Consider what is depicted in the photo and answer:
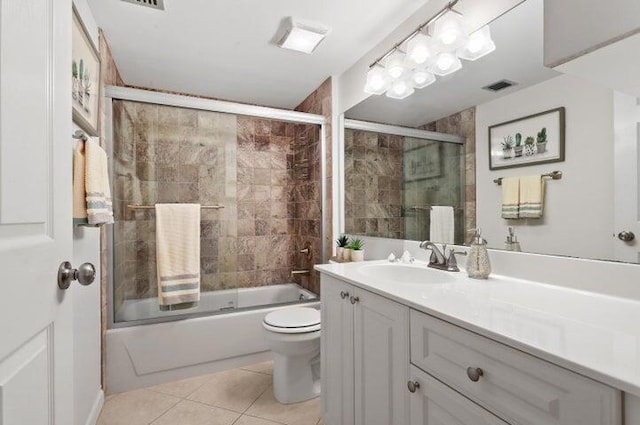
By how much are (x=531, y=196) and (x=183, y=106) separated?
2174 mm

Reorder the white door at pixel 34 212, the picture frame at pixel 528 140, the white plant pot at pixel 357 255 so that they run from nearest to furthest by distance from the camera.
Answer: the white door at pixel 34 212
the picture frame at pixel 528 140
the white plant pot at pixel 357 255

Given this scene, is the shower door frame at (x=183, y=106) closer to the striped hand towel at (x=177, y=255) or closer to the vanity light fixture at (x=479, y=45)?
the striped hand towel at (x=177, y=255)

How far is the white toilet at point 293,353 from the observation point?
1.78 meters

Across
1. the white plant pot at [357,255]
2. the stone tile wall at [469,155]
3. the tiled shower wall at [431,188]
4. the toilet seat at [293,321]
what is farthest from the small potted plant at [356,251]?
the stone tile wall at [469,155]

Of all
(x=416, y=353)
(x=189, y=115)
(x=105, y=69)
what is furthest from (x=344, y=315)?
(x=105, y=69)

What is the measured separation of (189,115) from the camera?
2.35m

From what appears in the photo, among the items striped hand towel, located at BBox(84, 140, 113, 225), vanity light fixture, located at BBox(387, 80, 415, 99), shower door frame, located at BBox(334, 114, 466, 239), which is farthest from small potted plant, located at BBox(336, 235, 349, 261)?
striped hand towel, located at BBox(84, 140, 113, 225)

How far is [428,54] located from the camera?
1626 millimetres

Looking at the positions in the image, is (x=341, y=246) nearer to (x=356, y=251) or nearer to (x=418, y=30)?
(x=356, y=251)

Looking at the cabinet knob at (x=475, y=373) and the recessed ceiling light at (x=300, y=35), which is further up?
the recessed ceiling light at (x=300, y=35)

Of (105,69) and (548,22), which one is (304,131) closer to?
(105,69)

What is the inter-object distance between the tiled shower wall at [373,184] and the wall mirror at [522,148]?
0.04ft

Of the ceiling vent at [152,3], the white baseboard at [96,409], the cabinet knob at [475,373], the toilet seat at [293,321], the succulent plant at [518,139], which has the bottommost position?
the white baseboard at [96,409]

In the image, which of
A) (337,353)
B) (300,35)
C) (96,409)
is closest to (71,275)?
A: (337,353)
